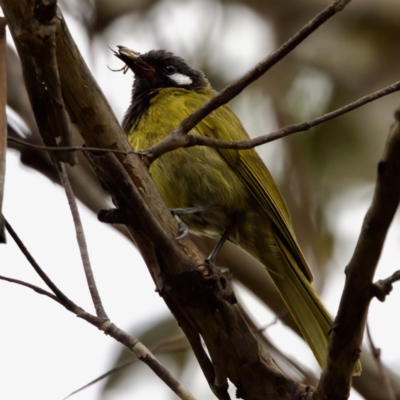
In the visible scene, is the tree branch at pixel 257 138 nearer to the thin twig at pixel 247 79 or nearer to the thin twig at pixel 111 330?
the thin twig at pixel 247 79

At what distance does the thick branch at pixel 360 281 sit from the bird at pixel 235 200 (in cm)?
126

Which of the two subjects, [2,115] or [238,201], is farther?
[238,201]

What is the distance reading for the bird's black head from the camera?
4.87m

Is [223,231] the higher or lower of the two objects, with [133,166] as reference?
higher

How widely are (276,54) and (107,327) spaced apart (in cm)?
119

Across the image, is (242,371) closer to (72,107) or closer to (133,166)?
(133,166)

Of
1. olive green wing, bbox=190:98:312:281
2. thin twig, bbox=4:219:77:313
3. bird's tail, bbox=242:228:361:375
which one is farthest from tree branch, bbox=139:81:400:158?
bird's tail, bbox=242:228:361:375

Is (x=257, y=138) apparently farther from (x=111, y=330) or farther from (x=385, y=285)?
(x=111, y=330)

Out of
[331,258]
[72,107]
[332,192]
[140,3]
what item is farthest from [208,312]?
[140,3]

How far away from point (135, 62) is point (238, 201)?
1396 mm

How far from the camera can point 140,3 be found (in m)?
6.65

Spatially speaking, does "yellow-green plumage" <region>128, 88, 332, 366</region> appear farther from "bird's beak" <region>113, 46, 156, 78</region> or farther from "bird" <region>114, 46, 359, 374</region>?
"bird's beak" <region>113, 46, 156, 78</region>

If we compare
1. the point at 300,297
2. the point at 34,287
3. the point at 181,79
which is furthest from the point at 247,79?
the point at 181,79

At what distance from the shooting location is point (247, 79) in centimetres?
253
